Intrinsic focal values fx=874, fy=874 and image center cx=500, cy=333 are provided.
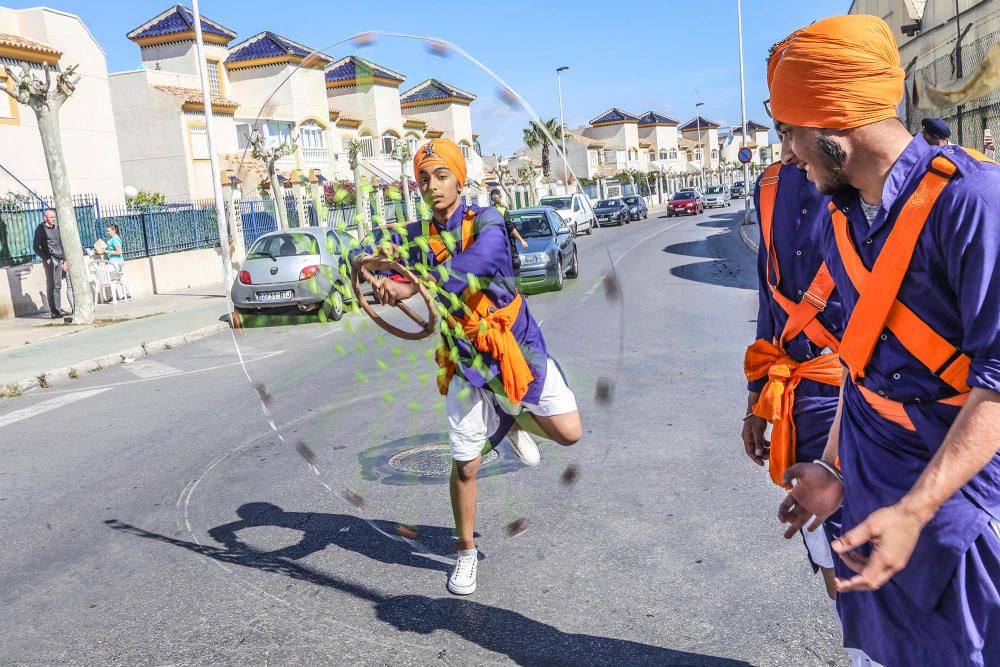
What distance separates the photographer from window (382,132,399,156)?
3273 mm

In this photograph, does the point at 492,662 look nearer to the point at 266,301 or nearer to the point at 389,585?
the point at 389,585

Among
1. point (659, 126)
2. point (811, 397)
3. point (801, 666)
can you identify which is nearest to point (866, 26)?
point (811, 397)

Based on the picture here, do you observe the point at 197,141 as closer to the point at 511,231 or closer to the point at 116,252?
the point at 116,252

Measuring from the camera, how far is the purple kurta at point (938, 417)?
62.5 inches

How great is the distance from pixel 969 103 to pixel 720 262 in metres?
5.91

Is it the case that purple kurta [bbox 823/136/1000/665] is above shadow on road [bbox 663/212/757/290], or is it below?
above

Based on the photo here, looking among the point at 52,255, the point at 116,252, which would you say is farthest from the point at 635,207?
the point at 52,255

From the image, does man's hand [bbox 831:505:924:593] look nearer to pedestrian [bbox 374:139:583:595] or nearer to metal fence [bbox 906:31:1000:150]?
pedestrian [bbox 374:139:583:595]

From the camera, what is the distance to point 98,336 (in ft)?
44.1

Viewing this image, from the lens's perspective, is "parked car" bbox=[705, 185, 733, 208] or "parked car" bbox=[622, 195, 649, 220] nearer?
"parked car" bbox=[622, 195, 649, 220]

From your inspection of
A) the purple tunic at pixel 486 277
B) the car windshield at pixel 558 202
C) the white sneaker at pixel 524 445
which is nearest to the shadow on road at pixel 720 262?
the white sneaker at pixel 524 445

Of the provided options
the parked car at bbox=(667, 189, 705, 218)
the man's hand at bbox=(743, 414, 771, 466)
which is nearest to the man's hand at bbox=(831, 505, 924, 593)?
the man's hand at bbox=(743, 414, 771, 466)

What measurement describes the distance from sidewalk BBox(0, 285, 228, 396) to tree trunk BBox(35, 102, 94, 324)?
13.6 inches

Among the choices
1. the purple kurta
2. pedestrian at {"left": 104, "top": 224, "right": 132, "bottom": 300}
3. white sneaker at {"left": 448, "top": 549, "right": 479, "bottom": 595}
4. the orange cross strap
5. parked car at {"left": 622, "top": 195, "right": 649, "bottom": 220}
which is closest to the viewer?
the purple kurta
